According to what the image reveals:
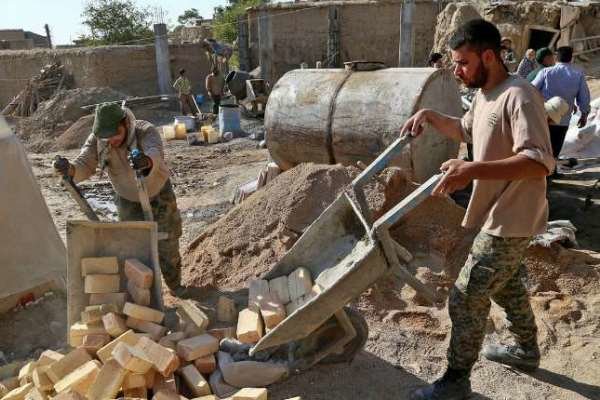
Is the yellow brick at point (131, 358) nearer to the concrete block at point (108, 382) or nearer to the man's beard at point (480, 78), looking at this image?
the concrete block at point (108, 382)

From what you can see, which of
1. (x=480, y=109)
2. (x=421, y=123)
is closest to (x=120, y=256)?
(x=421, y=123)

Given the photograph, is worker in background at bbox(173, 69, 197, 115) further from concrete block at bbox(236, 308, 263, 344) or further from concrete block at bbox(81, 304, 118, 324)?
concrete block at bbox(236, 308, 263, 344)

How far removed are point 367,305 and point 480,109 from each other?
189cm

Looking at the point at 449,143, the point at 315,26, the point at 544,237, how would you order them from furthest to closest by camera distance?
1. the point at 315,26
2. the point at 449,143
3. the point at 544,237

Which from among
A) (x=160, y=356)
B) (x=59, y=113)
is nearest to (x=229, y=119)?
(x=59, y=113)

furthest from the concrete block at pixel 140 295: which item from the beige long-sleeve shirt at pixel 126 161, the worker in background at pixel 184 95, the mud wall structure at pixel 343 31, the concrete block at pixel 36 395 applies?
the mud wall structure at pixel 343 31

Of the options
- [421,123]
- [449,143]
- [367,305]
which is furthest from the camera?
[449,143]

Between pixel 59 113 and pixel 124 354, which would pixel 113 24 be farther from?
pixel 124 354

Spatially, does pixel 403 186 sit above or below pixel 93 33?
below

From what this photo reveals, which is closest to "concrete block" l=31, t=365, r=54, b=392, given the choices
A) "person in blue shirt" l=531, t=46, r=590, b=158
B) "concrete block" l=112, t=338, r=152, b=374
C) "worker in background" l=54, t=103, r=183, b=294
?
"concrete block" l=112, t=338, r=152, b=374

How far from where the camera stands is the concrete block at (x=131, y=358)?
8.96 ft

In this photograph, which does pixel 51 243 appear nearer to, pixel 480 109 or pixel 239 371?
pixel 239 371

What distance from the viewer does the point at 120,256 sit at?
353 centimetres

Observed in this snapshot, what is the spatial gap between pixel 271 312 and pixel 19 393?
1.47 meters
